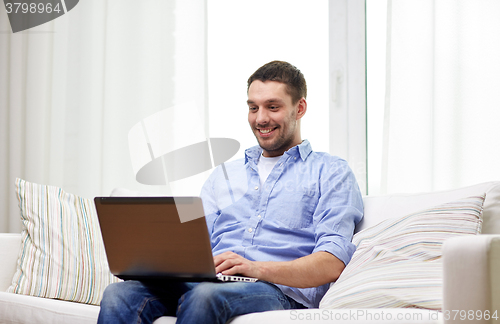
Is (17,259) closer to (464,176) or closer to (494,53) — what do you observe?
(464,176)

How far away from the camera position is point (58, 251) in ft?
5.39

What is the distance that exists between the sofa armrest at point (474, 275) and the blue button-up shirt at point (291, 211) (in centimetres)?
49

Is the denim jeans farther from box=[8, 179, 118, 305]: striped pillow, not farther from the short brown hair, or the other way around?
the short brown hair

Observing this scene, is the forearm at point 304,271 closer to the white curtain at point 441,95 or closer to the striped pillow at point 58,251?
the striped pillow at point 58,251

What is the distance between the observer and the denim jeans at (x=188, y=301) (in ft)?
3.48

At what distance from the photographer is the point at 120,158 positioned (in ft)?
8.36

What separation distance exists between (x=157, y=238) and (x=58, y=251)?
0.71 metres

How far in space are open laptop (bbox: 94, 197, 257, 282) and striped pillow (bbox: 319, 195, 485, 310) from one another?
0.86 feet

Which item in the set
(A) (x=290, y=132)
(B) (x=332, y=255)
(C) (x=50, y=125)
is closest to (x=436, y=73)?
(A) (x=290, y=132)

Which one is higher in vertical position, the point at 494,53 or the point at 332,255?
the point at 494,53

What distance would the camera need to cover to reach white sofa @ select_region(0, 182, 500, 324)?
2.64ft

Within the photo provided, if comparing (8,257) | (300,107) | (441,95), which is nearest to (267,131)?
(300,107)

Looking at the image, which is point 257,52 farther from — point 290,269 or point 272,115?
point 290,269

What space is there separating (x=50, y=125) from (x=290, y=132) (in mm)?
1589
